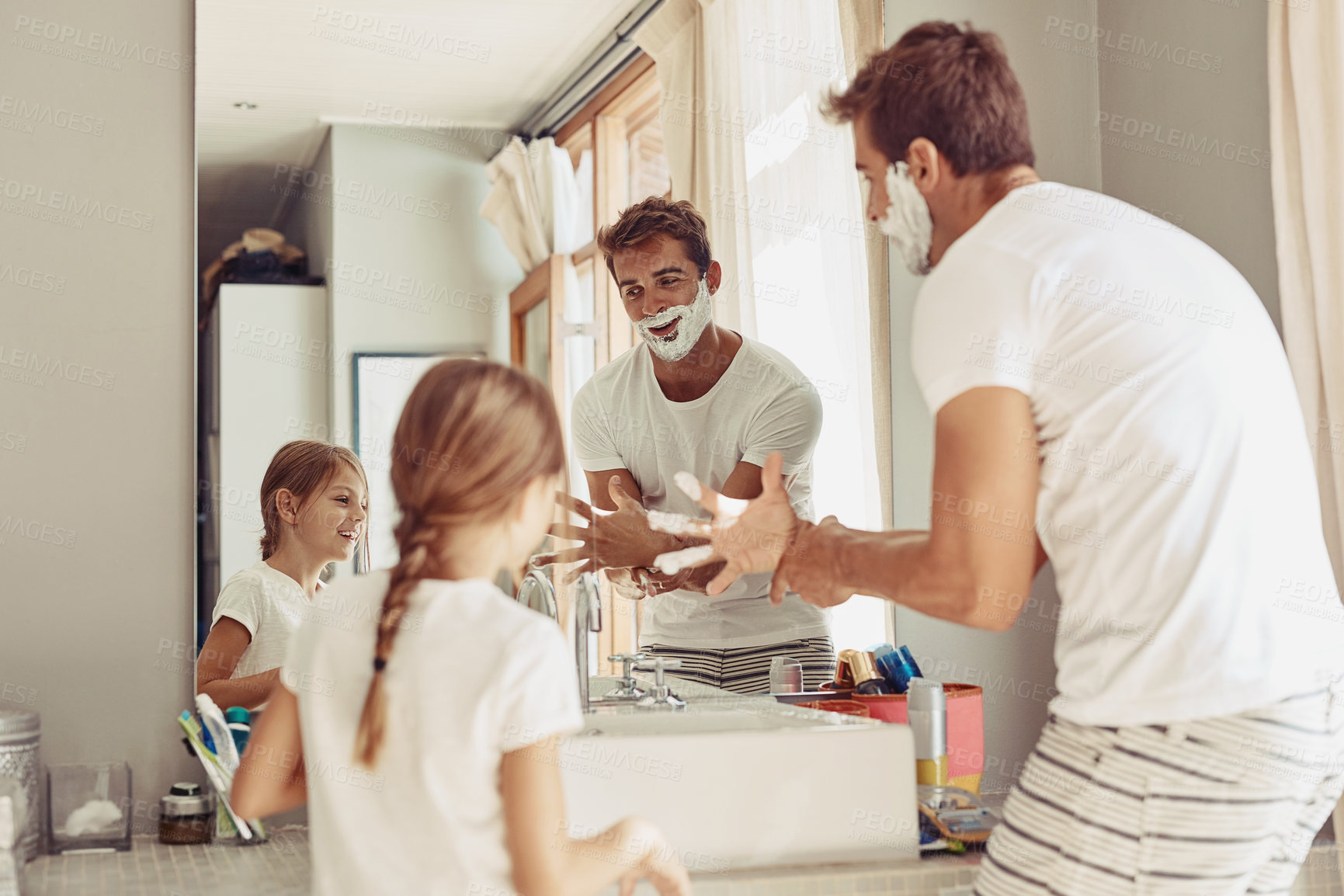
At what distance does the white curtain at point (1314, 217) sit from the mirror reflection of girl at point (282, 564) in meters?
1.17

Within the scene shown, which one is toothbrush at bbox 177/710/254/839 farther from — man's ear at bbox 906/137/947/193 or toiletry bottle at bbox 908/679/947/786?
man's ear at bbox 906/137/947/193

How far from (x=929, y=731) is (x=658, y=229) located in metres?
0.79

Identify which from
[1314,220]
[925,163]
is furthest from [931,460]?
[925,163]

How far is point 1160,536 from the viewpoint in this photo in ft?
2.96

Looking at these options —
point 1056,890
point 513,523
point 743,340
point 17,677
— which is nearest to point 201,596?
point 17,677

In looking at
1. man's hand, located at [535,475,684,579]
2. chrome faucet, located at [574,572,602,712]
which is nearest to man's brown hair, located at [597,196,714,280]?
man's hand, located at [535,475,684,579]

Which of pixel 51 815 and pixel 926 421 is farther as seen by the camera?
pixel 926 421

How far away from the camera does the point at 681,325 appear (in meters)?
1.71

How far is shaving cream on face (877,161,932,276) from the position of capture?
3.53 ft

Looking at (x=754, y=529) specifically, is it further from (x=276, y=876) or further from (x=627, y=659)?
(x=276, y=876)

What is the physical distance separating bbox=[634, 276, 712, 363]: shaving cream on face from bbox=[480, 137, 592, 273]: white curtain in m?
0.15

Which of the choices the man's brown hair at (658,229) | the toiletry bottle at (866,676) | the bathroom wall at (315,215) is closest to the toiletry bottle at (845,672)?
the toiletry bottle at (866,676)

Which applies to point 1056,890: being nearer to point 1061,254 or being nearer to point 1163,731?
point 1163,731

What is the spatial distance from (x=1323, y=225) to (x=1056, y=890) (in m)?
0.91
